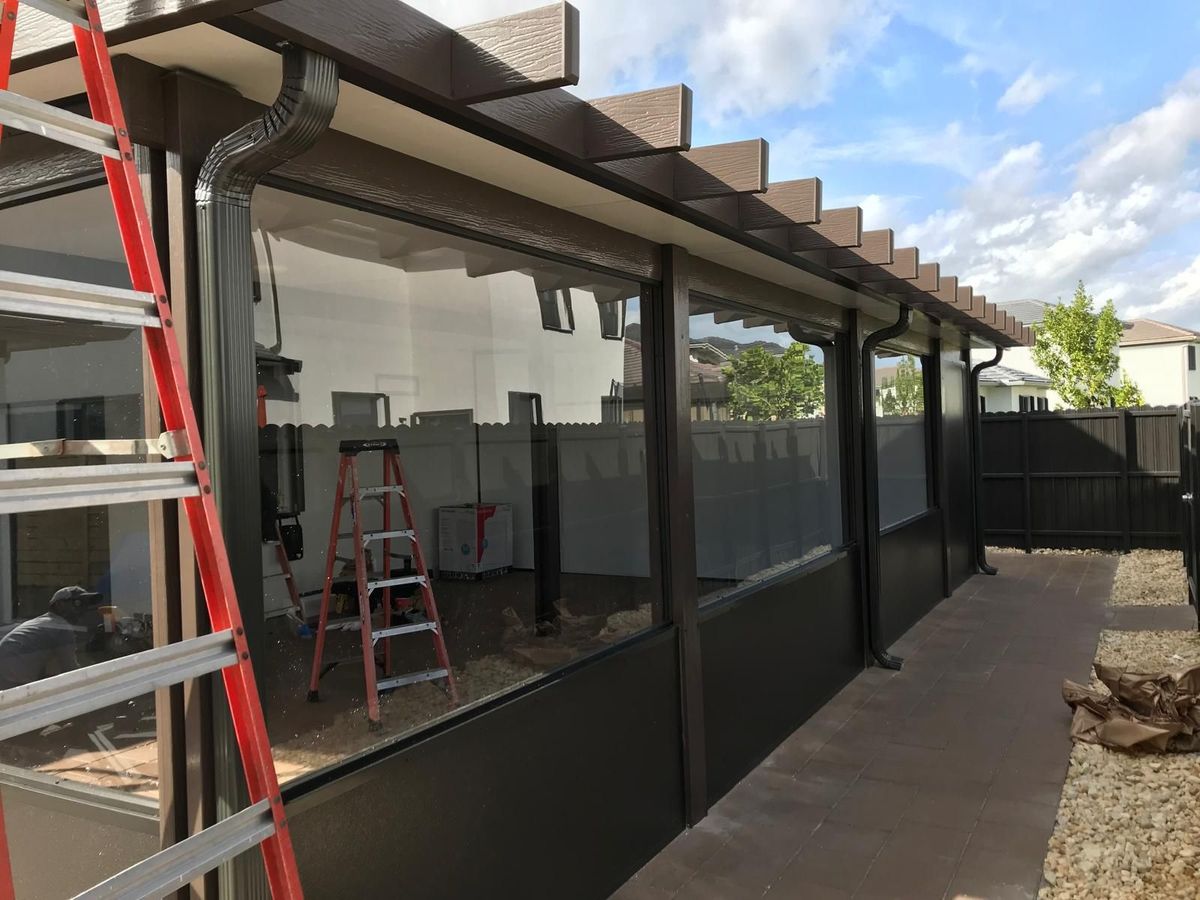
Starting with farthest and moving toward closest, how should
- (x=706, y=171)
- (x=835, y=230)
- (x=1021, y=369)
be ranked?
(x=1021, y=369), (x=835, y=230), (x=706, y=171)

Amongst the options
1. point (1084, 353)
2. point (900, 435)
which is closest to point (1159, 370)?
point (1084, 353)

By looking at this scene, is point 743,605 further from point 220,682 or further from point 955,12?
point 955,12

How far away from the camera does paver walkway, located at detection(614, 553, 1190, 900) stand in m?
3.48

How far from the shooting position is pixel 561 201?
Result: 331 cm

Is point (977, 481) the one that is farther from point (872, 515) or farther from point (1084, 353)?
point (1084, 353)

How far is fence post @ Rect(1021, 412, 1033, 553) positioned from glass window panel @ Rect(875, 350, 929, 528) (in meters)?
3.57

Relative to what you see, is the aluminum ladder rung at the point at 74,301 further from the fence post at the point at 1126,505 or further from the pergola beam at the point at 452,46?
the fence post at the point at 1126,505

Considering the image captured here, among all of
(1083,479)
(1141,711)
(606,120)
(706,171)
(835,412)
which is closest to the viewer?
(606,120)

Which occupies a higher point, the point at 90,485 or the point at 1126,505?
the point at 90,485

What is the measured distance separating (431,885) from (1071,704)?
4145 millimetres

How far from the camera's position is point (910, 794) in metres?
4.29

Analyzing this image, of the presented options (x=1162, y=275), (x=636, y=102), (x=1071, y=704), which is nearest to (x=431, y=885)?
(x=636, y=102)

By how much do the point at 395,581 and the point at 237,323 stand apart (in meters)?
1.94

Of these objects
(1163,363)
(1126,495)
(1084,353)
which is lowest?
(1126,495)
